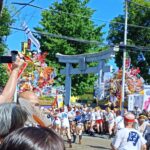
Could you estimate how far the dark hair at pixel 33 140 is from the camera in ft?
6.73

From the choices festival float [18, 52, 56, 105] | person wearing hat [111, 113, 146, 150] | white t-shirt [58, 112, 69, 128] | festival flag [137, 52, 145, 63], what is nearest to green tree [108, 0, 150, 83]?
festival flag [137, 52, 145, 63]

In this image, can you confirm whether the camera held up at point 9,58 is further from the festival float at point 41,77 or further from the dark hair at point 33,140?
the festival float at point 41,77

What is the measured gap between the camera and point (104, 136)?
27.5 meters

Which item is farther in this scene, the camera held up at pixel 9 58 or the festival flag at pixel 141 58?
the festival flag at pixel 141 58

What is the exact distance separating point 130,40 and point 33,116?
176 ft

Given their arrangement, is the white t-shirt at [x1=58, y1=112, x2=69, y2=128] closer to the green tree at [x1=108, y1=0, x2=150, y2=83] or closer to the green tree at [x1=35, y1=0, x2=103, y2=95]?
the green tree at [x1=35, y1=0, x2=103, y2=95]

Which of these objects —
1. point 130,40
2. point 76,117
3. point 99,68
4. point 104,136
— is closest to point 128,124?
point 76,117

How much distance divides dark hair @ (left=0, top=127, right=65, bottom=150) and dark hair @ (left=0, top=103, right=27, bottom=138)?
0.91 meters

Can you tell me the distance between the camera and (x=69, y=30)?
5147 cm

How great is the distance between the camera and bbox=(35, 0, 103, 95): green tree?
168 ft

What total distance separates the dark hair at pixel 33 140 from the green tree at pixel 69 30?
4840cm

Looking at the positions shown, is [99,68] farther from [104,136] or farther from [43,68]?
[43,68]

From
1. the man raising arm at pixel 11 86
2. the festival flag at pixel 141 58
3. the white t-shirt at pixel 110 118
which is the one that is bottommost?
the white t-shirt at pixel 110 118

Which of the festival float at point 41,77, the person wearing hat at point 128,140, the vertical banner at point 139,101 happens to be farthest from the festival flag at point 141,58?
the person wearing hat at point 128,140
